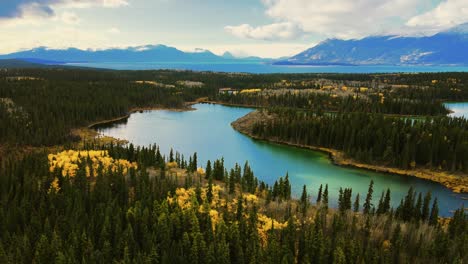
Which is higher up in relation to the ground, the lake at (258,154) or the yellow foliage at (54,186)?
the yellow foliage at (54,186)

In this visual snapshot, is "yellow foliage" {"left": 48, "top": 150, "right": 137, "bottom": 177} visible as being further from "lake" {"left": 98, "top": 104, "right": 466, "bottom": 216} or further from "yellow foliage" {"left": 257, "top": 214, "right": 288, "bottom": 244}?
"yellow foliage" {"left": 257, "top": 214, "right": 288, "bottom": 244}

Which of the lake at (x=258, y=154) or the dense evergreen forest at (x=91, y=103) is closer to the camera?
the lake at (x=258, y=154)

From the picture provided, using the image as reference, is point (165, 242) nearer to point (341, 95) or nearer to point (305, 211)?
point (305, 211)

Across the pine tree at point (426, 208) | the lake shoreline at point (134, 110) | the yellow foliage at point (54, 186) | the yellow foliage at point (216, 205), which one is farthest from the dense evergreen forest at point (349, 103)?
the yellow foliage at point (54, 186)

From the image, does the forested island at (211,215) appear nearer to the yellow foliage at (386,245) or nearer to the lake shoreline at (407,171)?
the yellow foliage at (386,245)

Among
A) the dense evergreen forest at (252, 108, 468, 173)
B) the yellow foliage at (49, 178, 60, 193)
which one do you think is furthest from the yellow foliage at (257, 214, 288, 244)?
the dense evergreen forest at (252, 108, 468, 173)
